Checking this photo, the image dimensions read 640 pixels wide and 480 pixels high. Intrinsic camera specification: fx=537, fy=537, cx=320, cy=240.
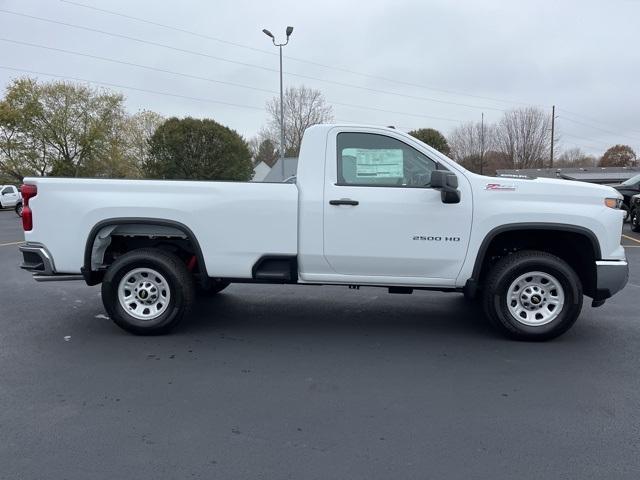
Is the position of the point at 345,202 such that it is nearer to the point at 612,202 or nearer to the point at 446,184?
the point at 446,184

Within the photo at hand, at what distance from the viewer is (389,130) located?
533 cm

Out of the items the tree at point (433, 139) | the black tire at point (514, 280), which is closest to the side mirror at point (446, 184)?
the black tire at point (514, 280)

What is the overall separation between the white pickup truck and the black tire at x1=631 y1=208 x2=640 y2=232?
1294 cm

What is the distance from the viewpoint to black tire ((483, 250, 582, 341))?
5.11m

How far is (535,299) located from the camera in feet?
17.1

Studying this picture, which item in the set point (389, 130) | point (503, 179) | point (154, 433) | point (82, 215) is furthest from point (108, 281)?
point (503, 179)

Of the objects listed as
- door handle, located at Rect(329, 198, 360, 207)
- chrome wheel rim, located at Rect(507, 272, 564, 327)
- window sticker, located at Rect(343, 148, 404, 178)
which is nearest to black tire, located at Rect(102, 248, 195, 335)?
door handle, located at Rect(329, 198, 360, 207)

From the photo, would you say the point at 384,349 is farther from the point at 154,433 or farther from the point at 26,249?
the point at 26,249

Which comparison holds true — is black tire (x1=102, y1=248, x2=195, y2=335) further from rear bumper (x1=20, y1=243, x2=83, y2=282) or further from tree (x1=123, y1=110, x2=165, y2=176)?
tree (x1=123, y1=110, x2=165, y2=176)

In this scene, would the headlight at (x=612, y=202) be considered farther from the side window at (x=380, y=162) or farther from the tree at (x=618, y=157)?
the tree at (x=618, y=157)

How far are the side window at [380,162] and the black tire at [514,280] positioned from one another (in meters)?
1.15

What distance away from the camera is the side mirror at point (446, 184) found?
192 inches

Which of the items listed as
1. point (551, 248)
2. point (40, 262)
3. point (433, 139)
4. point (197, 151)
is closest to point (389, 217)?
point (551, 248)

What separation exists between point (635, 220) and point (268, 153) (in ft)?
165
